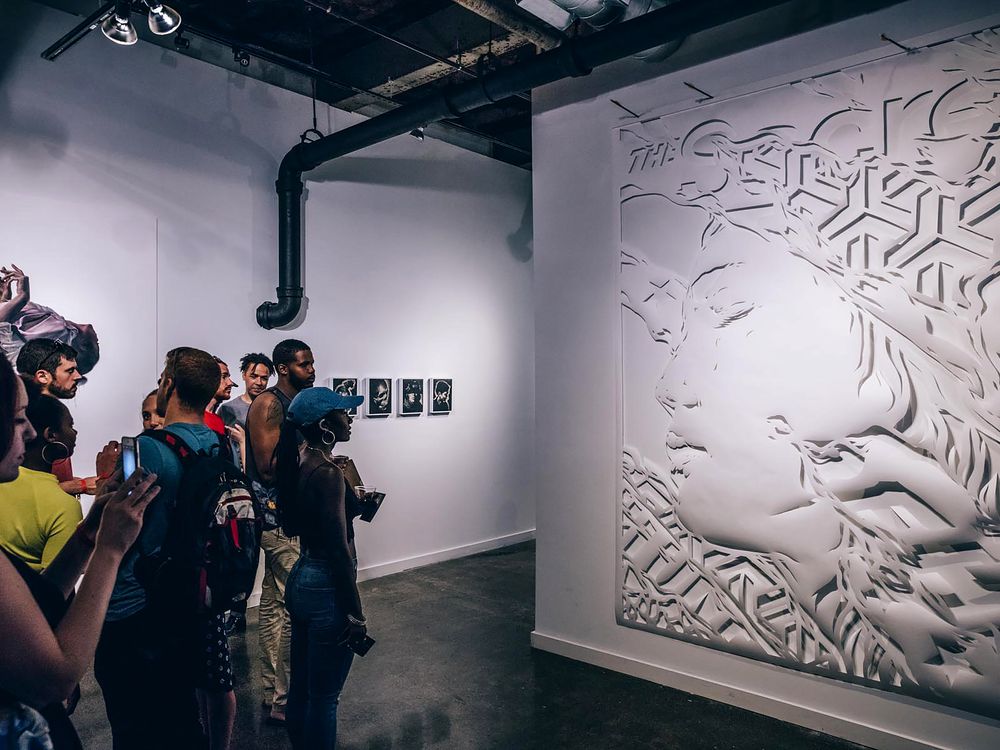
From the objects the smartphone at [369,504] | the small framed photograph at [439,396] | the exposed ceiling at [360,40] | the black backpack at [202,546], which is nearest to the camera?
the black backpack at [202,546]

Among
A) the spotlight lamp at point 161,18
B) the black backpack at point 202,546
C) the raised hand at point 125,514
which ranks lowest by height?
the black backpack at point 202,546

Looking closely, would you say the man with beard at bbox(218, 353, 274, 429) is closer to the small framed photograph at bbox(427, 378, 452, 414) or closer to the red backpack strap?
the small framed photograph at bbox(427, 378, 452, 414)

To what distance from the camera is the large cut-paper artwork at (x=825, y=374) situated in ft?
9.78

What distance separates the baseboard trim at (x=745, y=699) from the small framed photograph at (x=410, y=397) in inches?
104

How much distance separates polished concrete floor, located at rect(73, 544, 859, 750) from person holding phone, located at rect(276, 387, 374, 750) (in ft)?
2.81

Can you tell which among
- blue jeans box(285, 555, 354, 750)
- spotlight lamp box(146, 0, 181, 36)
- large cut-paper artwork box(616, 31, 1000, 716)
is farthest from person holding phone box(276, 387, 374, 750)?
spotlight lamp box(146, 0, 181, 36)

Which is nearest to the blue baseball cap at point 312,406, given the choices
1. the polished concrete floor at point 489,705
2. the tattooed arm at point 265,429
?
the tattooed arm at point 265,429

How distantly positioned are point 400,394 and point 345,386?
63 centimetres

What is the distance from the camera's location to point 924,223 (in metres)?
3.08

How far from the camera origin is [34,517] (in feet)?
7.32

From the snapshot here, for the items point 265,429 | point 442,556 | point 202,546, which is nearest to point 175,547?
point 202,546

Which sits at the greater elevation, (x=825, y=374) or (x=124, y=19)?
(x=124, y=19)

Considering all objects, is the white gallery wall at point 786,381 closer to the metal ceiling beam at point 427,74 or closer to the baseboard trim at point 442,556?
the metal ceiling beam at point 427,74

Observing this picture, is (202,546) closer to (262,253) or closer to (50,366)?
(50,366)
